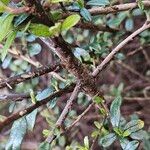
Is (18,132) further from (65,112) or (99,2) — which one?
(99,2)

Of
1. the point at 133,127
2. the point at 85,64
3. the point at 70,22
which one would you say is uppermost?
the point at 70,22

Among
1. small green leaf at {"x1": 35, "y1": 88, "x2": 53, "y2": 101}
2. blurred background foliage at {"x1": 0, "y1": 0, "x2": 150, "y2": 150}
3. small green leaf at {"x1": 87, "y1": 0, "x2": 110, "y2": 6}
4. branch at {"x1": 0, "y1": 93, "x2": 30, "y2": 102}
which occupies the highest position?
branch at {"x1": 0, "y1": 93, "x2": 30, "y2": 102}

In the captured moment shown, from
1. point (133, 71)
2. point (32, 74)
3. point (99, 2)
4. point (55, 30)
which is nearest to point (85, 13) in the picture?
point (99, 2)

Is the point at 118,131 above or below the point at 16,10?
below

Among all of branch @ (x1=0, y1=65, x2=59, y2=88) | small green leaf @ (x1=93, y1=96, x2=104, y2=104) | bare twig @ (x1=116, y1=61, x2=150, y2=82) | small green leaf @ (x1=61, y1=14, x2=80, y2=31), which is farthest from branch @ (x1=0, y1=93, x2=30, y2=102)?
bare twig @ (x1=116, y1=61, x2=150, y2=82)

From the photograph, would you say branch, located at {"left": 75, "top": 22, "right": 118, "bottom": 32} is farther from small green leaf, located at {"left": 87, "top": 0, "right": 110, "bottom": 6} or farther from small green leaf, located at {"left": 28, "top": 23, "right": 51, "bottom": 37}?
small green leaf, located at {"left": 28, "top": 23, "right": 51, "bottom": 37}

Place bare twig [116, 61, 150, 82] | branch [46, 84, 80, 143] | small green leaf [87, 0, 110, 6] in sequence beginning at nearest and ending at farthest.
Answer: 1. branch [46, 84, 80, 143]
2. small green leaf [87, 0, 110, 6]
3. bare twig [116, 61, 150, 82]

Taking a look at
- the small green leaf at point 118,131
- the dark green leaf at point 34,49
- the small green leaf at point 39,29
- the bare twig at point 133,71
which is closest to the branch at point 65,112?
the small green leaf at point 118,131

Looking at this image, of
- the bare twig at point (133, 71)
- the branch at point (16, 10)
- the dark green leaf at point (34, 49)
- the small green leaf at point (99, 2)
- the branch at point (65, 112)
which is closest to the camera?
the branch at point (16, 10)

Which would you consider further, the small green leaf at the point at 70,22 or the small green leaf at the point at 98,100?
the small green leaf at the point at 98,100

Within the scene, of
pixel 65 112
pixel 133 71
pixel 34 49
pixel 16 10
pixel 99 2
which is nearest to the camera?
pixel 16 10

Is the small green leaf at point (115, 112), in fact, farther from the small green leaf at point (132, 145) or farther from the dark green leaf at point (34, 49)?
the dark green leaf at point (34, 49)
